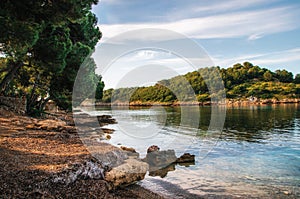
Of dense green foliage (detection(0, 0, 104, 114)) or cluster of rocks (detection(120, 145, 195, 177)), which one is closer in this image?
dense green foliage (detection(0, 0, 104, 114))

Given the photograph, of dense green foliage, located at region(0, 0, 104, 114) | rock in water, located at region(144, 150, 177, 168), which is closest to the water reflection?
rock in water, located at region(144, 150, 177, 168)

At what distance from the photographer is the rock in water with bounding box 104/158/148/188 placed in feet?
33.3

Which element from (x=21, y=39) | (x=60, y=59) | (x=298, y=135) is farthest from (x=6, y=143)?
(x=298, y=135)

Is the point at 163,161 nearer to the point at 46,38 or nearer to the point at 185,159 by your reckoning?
the point at 185,159

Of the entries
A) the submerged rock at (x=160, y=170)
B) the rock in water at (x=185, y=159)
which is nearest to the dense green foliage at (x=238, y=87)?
the rock in water at (x=185, y=159)

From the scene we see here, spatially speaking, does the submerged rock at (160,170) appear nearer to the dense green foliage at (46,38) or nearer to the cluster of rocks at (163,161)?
the cluster of rocks at (163,161)

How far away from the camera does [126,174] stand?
10.7 metres

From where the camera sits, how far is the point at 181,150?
820 inches

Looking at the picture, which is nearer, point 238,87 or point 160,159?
point 160,159

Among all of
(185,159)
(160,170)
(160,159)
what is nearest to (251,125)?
(185,159)

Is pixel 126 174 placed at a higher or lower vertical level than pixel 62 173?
lower

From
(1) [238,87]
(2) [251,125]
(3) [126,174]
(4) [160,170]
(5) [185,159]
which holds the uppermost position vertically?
(1) [238,87]

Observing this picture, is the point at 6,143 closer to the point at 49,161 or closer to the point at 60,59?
the point at 49,161

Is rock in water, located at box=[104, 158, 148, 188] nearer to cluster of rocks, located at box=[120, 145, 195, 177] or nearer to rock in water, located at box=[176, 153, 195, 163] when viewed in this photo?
cluster of rocks, located at box=[120, 145, 195, 177]
